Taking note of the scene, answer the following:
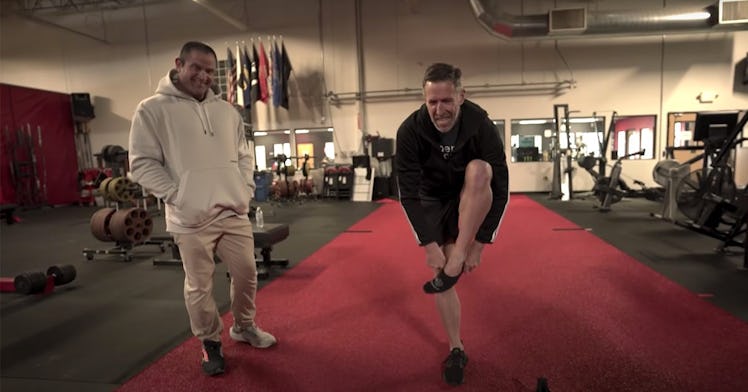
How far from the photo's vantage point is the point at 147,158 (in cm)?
178

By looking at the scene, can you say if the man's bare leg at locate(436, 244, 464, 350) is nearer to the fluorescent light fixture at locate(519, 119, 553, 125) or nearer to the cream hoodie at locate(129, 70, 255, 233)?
the cream hoodie at locate(129, 70, 255, 233)

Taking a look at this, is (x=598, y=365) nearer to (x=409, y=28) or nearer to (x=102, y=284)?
(x=102, y=284)

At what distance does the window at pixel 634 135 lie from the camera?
8812mm

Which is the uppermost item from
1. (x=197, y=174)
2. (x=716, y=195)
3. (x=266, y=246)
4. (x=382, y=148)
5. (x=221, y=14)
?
(x=221, y=14)

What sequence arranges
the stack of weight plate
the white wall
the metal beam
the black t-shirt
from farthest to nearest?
the metal beam, the white wall, the stack of weight plate, the black t-shirt

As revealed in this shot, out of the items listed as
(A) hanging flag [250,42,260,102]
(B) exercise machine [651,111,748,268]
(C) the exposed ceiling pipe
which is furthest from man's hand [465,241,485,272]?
(A) hanging flag [250,42,260,102]

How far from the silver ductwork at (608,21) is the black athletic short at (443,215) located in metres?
7.03

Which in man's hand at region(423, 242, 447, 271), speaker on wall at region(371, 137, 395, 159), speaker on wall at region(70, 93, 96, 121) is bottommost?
man's hand at region(423, 242, 447, 271)

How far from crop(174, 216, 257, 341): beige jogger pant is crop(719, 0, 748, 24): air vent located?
9311mm

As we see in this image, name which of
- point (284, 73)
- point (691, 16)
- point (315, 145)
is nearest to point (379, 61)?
point (284, 73)

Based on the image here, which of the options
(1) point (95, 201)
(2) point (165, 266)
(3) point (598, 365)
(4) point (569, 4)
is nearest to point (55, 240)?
(2) point (165, 266)

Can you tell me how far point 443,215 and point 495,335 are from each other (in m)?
0.88

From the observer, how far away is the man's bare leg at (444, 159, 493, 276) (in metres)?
1.59

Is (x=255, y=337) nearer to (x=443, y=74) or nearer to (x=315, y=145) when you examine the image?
(x=443, y=74)
